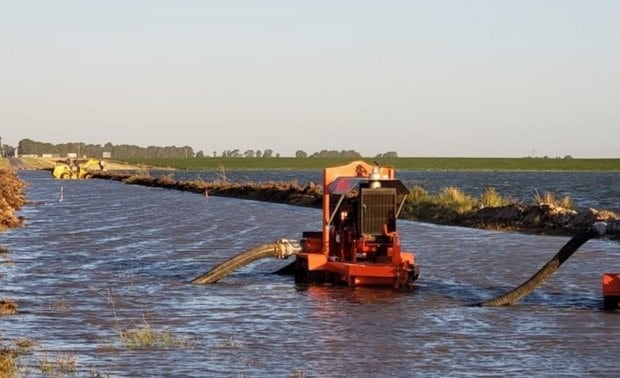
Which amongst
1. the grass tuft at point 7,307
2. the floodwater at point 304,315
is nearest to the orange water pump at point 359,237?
the floodwater at point 304,315

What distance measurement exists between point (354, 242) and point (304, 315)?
414 centimetres

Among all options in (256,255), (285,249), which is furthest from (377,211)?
(256,255)

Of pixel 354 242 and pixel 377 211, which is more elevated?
pixel 377 211

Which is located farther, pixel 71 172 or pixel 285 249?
pixel 71 172

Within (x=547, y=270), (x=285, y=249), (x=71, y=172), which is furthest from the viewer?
(x=71, y=172)

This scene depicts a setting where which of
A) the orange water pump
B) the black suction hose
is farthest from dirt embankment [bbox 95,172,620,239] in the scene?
the black suction hose

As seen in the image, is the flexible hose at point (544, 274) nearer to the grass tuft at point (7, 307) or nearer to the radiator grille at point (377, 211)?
the radiator grille at point (377, 211)

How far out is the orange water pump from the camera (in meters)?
21.2

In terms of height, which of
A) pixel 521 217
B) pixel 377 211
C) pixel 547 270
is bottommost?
pixel 521 217

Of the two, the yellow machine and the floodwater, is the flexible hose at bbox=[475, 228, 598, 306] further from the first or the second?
the yellow machine

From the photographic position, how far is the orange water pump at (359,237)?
21219 millimetres

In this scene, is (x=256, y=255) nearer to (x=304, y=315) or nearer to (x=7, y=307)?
(x=304, y=315)

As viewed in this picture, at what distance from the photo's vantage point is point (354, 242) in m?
21.9

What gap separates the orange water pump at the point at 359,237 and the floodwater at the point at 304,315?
1.22 ft
